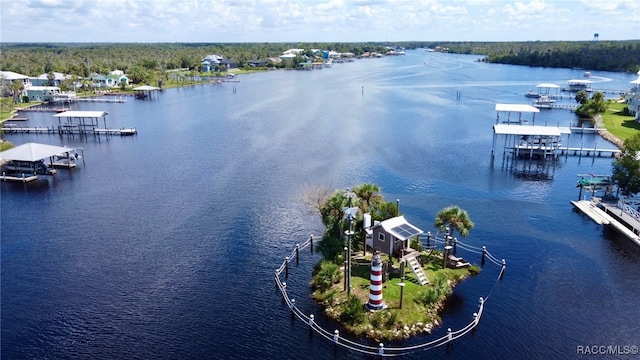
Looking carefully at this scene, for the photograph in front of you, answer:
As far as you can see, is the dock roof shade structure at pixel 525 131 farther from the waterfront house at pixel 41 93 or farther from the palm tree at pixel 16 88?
the palm tree at pixel 16 88

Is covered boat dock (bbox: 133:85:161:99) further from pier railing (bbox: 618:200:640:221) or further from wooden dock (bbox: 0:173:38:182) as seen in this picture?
pier railing (bbox: 618:200:640:221)

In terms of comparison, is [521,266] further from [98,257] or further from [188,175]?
[188,175]

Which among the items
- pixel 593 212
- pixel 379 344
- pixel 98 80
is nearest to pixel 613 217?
pixel 593 212

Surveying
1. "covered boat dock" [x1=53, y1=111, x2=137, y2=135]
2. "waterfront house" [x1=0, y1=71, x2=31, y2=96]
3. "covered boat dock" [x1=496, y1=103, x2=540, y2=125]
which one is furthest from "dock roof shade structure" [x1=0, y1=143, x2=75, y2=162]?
"waterfront house" [x1=0, y1=71, x2=31, y2=96]

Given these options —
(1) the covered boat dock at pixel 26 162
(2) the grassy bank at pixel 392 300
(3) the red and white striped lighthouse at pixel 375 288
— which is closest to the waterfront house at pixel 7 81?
(1) the covered boat dock at pixel 26 162

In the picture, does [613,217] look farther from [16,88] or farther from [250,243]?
[16,88]

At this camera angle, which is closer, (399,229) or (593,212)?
(399,229)

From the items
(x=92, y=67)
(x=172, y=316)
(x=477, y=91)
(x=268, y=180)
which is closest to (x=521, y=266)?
(x=172, y=316)
